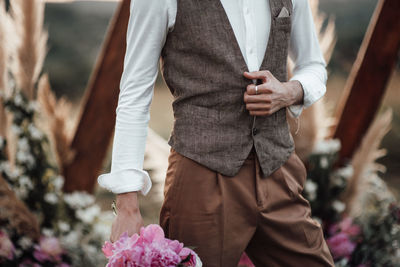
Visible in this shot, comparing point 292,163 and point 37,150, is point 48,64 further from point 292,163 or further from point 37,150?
point 292,163

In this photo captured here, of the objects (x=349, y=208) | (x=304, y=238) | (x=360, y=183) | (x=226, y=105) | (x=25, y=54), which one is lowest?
(x=349, y=208)

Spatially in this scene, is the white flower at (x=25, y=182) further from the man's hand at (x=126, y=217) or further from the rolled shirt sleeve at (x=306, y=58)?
the rolled shirt sleeve at (x=306, y=58)

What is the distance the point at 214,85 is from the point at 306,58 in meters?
0.44

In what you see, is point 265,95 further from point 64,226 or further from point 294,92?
point 64,226

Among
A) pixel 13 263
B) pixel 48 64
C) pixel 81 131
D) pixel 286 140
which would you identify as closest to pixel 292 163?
pixel 286 140

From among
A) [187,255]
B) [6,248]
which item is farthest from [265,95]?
[6,248]

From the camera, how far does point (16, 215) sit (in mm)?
2006

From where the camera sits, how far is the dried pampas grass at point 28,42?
6.46ft

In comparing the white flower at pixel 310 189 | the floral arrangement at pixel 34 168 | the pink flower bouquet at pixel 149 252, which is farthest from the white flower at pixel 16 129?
the white flower at pixel 310 189

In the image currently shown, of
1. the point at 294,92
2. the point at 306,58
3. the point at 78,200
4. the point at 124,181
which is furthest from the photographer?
the point at 78,200

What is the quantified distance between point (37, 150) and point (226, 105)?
1.43 meters

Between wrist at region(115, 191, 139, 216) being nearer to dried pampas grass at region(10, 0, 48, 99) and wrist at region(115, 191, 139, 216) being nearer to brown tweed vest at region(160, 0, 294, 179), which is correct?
brown tweed vest at region(160, 0, 294, 179)

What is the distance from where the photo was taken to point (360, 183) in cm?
229

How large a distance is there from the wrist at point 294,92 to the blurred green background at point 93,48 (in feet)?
6.59
